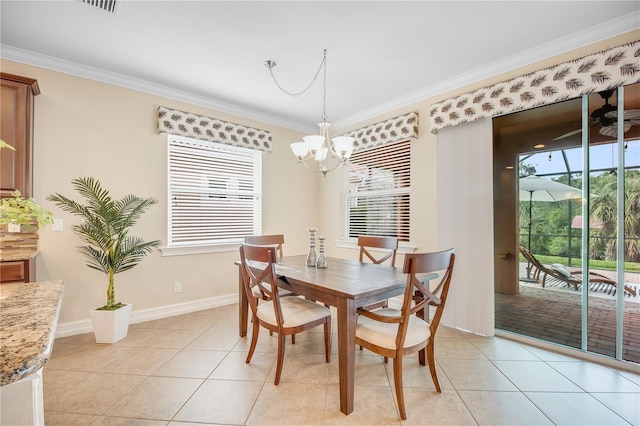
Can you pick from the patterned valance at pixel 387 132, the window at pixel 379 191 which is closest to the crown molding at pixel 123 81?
the patterned valance at pixel 387 132

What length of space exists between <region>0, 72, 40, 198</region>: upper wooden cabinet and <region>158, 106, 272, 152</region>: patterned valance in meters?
1.07

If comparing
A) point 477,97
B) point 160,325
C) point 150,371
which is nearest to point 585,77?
point 477,97

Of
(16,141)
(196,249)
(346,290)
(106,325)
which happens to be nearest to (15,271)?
(106,325)

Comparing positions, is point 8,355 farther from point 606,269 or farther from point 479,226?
point 606,269

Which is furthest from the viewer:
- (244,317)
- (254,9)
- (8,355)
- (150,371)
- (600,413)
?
(244,317)

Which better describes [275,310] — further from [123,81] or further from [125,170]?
[123,81]

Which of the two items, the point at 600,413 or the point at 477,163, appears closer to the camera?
the point at 600,413

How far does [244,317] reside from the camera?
2.74 meters

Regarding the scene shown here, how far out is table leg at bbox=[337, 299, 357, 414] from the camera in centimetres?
169

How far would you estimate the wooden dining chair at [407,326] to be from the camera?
163cm

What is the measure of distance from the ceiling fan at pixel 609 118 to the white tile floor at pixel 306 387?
1.90 meters

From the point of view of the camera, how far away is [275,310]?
2.00 meters

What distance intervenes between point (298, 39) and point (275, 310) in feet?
7.18

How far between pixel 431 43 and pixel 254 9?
1495 mm
